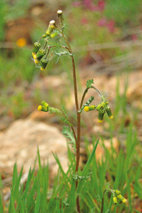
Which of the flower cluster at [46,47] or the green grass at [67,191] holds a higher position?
the flower cluster at [46,47]

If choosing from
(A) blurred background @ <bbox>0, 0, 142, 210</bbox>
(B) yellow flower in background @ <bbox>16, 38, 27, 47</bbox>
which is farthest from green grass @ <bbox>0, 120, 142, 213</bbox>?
(B) yellow flower in background @ <bbox>16, 38, 27, 47</bbox>

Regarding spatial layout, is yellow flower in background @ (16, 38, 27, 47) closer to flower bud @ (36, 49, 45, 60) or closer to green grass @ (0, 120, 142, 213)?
green grass @ (0, 120, 142, 213)

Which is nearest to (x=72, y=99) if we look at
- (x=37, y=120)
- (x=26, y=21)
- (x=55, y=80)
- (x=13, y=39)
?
(x=37, y=120)

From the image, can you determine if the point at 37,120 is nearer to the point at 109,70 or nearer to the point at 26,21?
the point at 109,70

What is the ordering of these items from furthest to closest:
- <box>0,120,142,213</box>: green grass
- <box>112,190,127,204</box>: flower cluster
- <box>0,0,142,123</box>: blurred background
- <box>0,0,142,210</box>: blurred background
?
<box>0,0,142,123</box>: blurred background
<box>0,0,142,210</box>: blurred background
<box>0,120,142,213</box>: green grass
<box>112,190,127,204</box>: flower cluster

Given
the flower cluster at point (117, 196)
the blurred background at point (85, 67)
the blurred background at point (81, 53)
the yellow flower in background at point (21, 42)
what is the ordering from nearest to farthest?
1. the flower cluster at point (117, 196)
2. the blurred background at point (85, 67)
3. the blurred background at point (81, 53)
4. the yellow flower in background at point (21, 42)

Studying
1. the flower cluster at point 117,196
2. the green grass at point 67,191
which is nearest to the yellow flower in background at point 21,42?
the green grass at point 67,191

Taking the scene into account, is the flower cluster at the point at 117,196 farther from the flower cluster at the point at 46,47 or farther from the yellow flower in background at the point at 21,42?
the yellow flower in background at the point at 21,42

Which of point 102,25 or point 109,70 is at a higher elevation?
point 102,25
